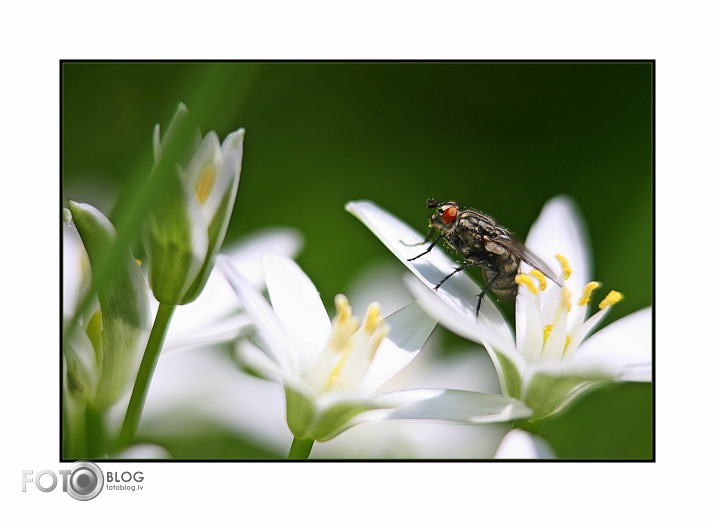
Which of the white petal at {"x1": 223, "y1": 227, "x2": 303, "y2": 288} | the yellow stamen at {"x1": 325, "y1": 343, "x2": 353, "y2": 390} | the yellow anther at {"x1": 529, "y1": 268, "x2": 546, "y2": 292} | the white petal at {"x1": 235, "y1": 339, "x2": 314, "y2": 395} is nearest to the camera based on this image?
the white petal at {"x1": 235, "y1": 339, "x2": 314, "y2": 395}

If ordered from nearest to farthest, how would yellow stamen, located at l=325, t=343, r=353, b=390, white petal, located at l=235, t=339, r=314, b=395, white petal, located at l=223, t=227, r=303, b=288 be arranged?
1. white petal, located at l=235, t=339, r=314, b=395
2. yellow stamen, located at l=325, t=343, r=353, b=390
3. white petal, located at l=223, t=227, r=303, b=288

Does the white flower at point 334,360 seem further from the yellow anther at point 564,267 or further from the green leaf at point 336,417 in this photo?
the yellow anther at point 564,267

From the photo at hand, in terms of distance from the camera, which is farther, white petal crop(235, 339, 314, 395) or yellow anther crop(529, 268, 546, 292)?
yellow anther crop(529, 268, 546, 292)

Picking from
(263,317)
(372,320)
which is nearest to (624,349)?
(372,320)

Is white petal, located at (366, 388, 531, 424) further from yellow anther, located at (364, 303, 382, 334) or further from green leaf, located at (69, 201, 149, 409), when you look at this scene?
green leaf, located at (69, 201, 149, 409)

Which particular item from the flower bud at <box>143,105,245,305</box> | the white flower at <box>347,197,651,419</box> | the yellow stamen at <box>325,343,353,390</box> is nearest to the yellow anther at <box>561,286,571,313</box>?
the white flower at <box>347,197,651,419</box>
